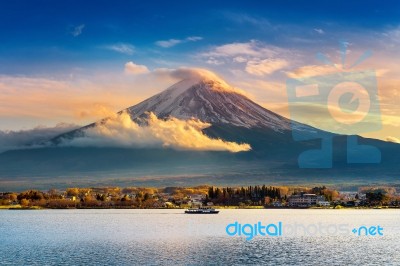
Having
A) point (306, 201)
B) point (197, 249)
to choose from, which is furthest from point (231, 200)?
point (197, 249)

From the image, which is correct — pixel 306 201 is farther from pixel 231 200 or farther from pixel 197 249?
pixel 197 249

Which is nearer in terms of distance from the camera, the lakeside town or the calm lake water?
the calm lake water

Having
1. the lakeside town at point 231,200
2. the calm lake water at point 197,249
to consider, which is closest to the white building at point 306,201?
the lakeside town at point 231,200

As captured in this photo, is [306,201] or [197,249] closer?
[197,249]

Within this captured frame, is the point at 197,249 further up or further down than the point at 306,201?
further down

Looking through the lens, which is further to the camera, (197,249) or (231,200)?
(231,200)

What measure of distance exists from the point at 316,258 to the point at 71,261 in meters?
15.4

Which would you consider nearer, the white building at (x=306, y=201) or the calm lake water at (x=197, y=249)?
the calm lake water at (x=197, y=249)

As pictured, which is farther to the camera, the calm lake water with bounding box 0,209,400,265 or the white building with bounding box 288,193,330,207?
the white building with bounding box 288,193,330,207

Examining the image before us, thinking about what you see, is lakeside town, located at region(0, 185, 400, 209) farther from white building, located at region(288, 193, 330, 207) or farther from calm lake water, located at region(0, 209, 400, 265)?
calm lake water, located at region(0, 209, 400, 265)

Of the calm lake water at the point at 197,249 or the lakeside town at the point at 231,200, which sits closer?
the calm lake water at the point at 197,249

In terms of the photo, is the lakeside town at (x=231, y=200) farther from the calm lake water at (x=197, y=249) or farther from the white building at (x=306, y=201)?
the calm lake water at (x=197, y=249)

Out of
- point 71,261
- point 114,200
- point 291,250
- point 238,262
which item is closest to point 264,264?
point 238,262

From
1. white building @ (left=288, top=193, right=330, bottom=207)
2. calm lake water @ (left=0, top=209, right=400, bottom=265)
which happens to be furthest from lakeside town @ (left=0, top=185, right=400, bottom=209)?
calm lake water @ (left=0, top=209, right=400, bottom=265)
